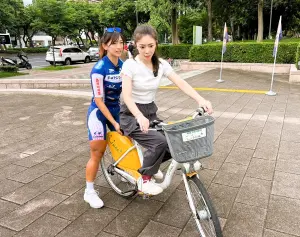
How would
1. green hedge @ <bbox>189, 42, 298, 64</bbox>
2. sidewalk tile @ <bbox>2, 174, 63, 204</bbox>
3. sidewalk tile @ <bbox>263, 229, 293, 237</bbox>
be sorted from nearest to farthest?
sidewalk tile @ <bbox>263, 229, 293, 237</bbox> → sidewalk tile @ <bbox>2, 174, 63, 204</bbox> → green hedge @ <bbox>189, 42, 298, 64</bbox>

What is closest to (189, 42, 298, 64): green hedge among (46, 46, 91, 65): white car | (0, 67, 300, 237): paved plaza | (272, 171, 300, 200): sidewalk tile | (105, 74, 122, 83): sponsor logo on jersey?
(0, 67, 300, 237): paved plaza

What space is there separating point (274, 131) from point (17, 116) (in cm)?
578

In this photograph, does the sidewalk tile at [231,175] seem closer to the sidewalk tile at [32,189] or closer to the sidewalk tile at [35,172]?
the sidewalk tile at [32,189]

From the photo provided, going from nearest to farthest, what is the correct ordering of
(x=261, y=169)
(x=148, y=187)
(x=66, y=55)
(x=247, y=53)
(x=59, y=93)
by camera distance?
1. (x=148, y=187)
2. (x=261, y=169)
3. (x=59, y=93)
4. (x=247, y=53)
5. (x=66, y=55)

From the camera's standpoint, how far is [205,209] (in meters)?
2.24

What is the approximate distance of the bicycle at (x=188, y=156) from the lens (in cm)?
200

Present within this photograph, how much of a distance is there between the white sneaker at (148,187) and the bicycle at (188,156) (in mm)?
54

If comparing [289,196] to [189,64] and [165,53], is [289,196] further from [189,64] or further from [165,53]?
[165,53]

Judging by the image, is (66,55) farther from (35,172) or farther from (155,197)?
(155,197)

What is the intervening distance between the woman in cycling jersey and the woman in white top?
0.25m

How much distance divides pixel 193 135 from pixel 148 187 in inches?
35.2

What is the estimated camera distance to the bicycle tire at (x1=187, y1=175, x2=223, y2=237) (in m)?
2.15

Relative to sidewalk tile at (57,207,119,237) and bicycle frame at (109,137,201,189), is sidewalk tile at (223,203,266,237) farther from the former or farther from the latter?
sidewalk tile at (57,207,119,237)

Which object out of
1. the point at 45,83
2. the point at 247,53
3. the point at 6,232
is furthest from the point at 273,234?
the point at 247,53
